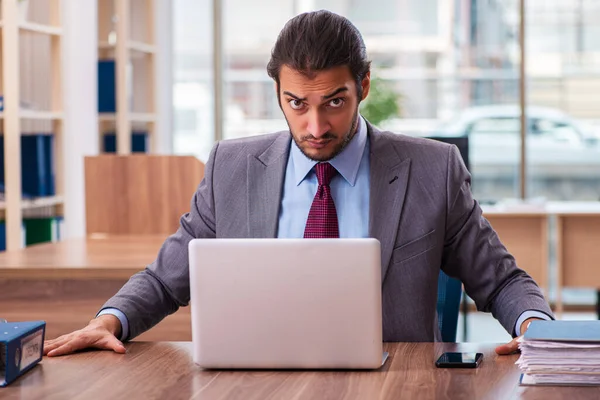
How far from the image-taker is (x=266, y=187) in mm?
2230

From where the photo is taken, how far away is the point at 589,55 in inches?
257

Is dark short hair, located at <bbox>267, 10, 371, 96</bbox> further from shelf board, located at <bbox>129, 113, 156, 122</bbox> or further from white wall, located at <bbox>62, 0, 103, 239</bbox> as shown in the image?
shelf board, located at <bbox>129, 113, 156, 122</bbox>

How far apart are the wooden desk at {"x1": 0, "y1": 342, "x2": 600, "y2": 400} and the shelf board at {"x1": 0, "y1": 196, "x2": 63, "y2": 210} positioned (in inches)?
107

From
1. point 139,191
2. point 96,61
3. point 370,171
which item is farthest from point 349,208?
point 96,61

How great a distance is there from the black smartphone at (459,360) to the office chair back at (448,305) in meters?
0.59

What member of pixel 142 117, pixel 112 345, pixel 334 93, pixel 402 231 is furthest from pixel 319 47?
pixel 142 117

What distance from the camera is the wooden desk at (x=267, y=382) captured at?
1.53 m

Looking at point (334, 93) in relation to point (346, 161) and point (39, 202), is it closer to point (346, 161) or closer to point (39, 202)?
point (346, 161)

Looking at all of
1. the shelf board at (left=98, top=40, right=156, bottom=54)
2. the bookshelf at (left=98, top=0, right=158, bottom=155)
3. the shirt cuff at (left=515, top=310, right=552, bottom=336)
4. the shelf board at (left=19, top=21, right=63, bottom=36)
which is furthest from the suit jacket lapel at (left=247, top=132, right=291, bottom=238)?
the shelf board at (left=98, top=40, right=156, bottom=54)

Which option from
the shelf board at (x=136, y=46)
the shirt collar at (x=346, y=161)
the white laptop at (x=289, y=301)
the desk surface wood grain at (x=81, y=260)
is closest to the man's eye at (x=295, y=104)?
the shirt collar at (x=346, y=161)

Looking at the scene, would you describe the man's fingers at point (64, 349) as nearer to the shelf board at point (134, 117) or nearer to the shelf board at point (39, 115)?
the shelf board at point (39, 115)

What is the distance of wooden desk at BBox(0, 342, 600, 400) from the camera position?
153cm

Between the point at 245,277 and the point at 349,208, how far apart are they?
2.01ft

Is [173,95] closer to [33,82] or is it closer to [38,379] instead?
[33,82]
